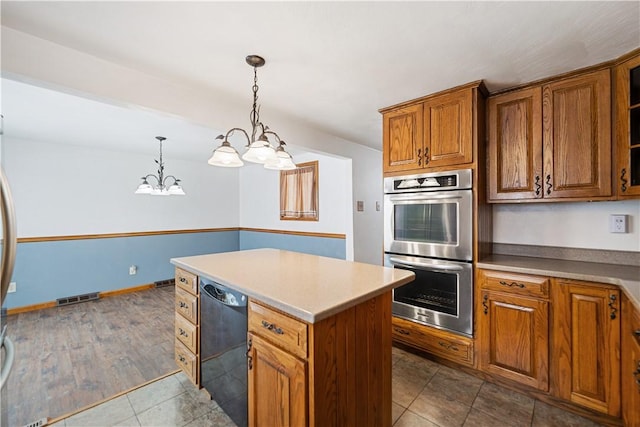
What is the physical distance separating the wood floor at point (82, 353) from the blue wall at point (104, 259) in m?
0.30

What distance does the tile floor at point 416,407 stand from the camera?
1723 millimetres

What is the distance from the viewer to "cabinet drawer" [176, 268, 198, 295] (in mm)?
1871

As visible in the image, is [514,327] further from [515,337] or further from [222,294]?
[222,294]

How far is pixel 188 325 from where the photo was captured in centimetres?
195

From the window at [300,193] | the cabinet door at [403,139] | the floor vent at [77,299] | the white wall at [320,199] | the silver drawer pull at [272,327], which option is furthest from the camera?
the window at [300,193]

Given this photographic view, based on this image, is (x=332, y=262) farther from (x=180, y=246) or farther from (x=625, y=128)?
(x=180, y=246)

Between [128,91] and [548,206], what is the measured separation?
3284mm

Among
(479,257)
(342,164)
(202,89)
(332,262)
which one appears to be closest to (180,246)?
(342,164)

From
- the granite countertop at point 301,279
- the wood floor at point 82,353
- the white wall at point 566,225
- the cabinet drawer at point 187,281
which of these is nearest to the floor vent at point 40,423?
the wood floor at point 82,353

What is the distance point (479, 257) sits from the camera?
212cm

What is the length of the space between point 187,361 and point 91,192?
3.51 meters

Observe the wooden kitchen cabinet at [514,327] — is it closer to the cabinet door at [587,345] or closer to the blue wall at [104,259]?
the cabinet door at [587,345]

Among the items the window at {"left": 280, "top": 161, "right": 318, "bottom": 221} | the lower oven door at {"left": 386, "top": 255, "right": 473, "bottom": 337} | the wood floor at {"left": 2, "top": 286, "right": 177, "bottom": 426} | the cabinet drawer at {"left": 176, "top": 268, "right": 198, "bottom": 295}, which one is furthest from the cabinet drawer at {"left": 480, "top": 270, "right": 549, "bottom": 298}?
the window at {"left": 280, "top": 161, "right": 318, "bottom": 221}

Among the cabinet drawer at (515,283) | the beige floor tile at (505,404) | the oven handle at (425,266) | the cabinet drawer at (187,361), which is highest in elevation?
the oven handle at (425,266)
